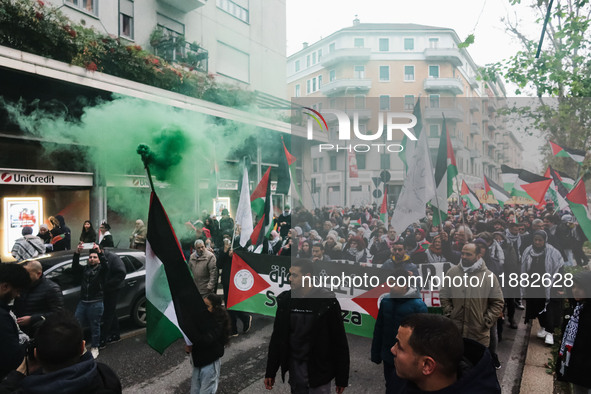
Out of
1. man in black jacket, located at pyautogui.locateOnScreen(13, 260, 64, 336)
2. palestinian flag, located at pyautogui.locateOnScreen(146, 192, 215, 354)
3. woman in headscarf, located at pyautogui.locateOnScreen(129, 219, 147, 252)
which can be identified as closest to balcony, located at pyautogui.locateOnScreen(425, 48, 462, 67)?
woman in headscarf, located at pyautogui.locateOnScreen(129, 219, 147, 252)

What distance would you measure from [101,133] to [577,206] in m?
11.7

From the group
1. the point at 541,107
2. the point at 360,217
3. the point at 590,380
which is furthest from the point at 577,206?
the point at 541,107

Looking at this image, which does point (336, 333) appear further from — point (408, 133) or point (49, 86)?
point (49, 86)

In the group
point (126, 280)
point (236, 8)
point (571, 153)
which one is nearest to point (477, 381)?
point (126, 280)

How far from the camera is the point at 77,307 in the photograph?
18.4ft

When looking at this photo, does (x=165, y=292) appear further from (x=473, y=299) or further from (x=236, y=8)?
(x=236, y=8)

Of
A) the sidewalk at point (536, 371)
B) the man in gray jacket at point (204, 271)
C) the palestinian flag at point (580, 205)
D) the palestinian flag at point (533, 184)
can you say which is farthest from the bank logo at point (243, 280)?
the palestinian flag at point (533, 184)

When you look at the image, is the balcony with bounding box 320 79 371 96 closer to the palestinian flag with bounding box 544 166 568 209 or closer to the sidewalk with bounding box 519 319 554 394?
the palestinian flag with bounding box 544 166 568 209

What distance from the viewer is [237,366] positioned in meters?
5.18

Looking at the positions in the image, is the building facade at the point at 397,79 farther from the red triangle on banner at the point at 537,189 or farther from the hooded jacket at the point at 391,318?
the hooded jacket at the point at 391,318

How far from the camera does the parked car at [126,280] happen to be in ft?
19.0

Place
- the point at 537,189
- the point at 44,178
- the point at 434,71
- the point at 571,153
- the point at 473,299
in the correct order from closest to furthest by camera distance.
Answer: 1. the point at 473,299
2. the point at 571,153
3. the point at 537,189
4. the point at 44,178
5. the point at 434,71

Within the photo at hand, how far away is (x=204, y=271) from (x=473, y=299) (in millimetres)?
4006

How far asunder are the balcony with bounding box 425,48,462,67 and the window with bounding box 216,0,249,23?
24.7 metres
